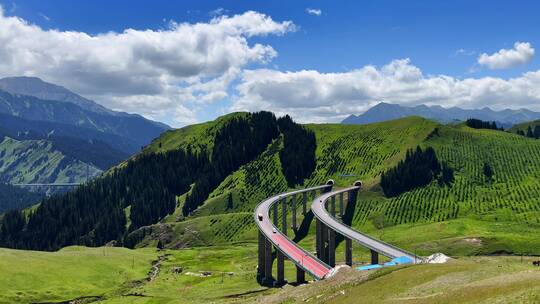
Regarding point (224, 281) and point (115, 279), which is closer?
point (224, 281)

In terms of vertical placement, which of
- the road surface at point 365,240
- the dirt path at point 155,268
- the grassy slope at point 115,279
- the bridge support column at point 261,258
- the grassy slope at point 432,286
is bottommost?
the dirt path at point 155,268

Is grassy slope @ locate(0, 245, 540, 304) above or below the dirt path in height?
above

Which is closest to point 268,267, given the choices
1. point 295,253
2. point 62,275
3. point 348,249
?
point 295,253

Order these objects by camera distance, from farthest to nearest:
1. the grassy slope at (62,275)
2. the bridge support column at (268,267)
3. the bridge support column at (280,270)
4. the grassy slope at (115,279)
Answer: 1. the bridge support column at (268,267)
2. the grassy slope at (62,275)
3. the bridge support column at (280,270)
4. the grassy slope at (115,279)

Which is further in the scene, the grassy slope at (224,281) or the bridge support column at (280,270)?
the bridge support column at (280,270)

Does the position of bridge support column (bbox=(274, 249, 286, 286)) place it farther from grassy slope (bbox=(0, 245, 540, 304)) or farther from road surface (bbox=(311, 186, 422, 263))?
road surface (bbox=(311, 186, 422, 263))

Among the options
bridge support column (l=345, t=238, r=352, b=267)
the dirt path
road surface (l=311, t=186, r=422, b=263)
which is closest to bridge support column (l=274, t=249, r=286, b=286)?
road surface (l=311, t=186, r=422, b=263)

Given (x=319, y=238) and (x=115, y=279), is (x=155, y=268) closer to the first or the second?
(x=115, y=279)

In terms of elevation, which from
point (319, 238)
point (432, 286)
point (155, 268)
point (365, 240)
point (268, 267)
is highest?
point (432, 286)

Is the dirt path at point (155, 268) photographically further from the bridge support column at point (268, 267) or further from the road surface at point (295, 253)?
the bridge support column at point (268, 267)

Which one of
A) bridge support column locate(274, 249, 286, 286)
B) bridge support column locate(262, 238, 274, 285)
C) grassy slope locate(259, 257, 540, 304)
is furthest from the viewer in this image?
bridge support column locate(262, 238, 274, 285)

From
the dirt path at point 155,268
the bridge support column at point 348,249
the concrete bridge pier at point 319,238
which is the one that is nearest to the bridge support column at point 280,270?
the bridge support column at point 348,249

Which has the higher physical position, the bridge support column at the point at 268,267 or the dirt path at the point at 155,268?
the bridge support column at the point at 268,267

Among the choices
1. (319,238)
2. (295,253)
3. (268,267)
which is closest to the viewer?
(295,253)
